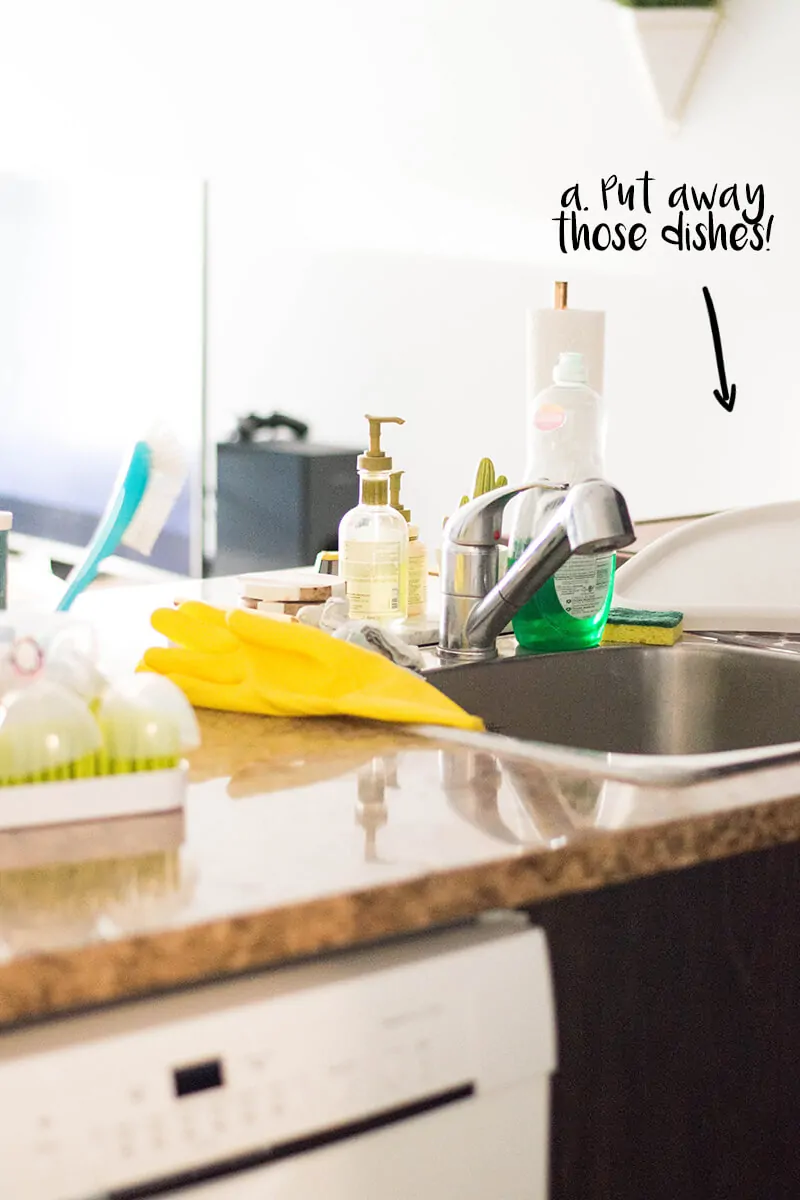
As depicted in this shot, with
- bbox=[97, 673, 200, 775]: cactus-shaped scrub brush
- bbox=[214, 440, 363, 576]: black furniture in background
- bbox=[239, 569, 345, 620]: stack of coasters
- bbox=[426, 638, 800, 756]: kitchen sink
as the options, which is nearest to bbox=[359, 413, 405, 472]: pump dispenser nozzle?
bbox=[239, 569, 345, 620]: stack of coasters

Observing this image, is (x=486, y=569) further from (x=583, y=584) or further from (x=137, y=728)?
(x=137, y=728)

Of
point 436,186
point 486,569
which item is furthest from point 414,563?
point 436,186

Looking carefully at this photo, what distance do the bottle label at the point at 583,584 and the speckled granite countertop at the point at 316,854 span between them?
38 cm

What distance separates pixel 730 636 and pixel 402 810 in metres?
0.73

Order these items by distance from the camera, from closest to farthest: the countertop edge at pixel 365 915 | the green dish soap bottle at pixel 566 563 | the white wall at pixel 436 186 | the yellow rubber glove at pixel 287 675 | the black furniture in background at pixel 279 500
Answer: the countertop edge at pixel 365 915 < the yellow rubber glove at pixel 287 675 < the green dish soap bottle at pixel 566 563 < the white wall at pixel 436 186 < the black furniture in background at pixel 279 500

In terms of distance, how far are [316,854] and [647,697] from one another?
738mm

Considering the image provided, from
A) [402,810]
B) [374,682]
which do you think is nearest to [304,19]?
[374,682]

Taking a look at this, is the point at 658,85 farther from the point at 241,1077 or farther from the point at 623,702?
the point at 241,1077

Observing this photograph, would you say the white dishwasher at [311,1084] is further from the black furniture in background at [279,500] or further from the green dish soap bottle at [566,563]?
the black furniture in background at [279,500]

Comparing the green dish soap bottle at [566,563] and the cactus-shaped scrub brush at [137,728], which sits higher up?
the green dish soap bottle at [566,563]

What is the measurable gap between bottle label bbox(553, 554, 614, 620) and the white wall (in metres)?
1.20

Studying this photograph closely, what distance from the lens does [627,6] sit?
2490 millimetres

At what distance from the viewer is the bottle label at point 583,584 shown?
1.36 m

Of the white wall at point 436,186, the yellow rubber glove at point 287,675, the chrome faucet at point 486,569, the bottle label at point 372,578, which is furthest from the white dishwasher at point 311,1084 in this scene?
the white wall at point 436,186
